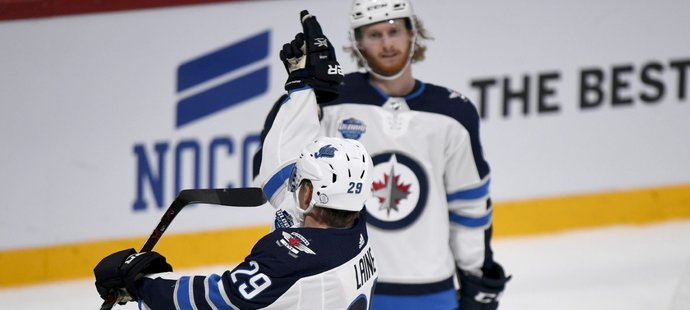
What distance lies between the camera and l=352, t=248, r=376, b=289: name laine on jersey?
2.68m

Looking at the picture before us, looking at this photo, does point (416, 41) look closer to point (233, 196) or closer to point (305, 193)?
point (233, 196)

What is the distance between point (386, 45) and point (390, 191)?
396 mm

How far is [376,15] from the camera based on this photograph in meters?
3.55

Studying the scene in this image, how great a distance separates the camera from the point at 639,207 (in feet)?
18.7

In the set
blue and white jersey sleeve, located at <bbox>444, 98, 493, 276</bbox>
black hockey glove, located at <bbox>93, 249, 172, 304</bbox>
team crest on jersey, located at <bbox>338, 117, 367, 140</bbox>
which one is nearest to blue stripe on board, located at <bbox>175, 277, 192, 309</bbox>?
black hockey glove, located at <bbox>93, 249, 172, 304</bbox>

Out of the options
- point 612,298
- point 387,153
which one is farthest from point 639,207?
point 387,153

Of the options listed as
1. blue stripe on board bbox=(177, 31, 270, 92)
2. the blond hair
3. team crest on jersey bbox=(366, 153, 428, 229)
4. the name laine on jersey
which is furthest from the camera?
blue stripe on board bbox=(177, 31, 270, 92)

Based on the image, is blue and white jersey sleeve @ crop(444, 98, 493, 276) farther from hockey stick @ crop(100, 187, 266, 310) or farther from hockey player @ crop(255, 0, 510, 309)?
hockey stick @ crop(100, 187, 266, 310)

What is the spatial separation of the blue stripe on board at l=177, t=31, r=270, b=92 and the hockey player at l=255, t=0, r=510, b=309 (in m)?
1.58

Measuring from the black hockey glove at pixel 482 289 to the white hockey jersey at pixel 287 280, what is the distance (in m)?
0.83

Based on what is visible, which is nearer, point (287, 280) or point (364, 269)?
point (287, 280)

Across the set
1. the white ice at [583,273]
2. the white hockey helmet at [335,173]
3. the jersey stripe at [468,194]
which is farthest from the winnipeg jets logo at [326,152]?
the white ice at [583,273]

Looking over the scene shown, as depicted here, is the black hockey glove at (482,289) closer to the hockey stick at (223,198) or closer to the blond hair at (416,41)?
the blond hair at (416,41)

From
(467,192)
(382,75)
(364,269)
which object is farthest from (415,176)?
(364,269)
